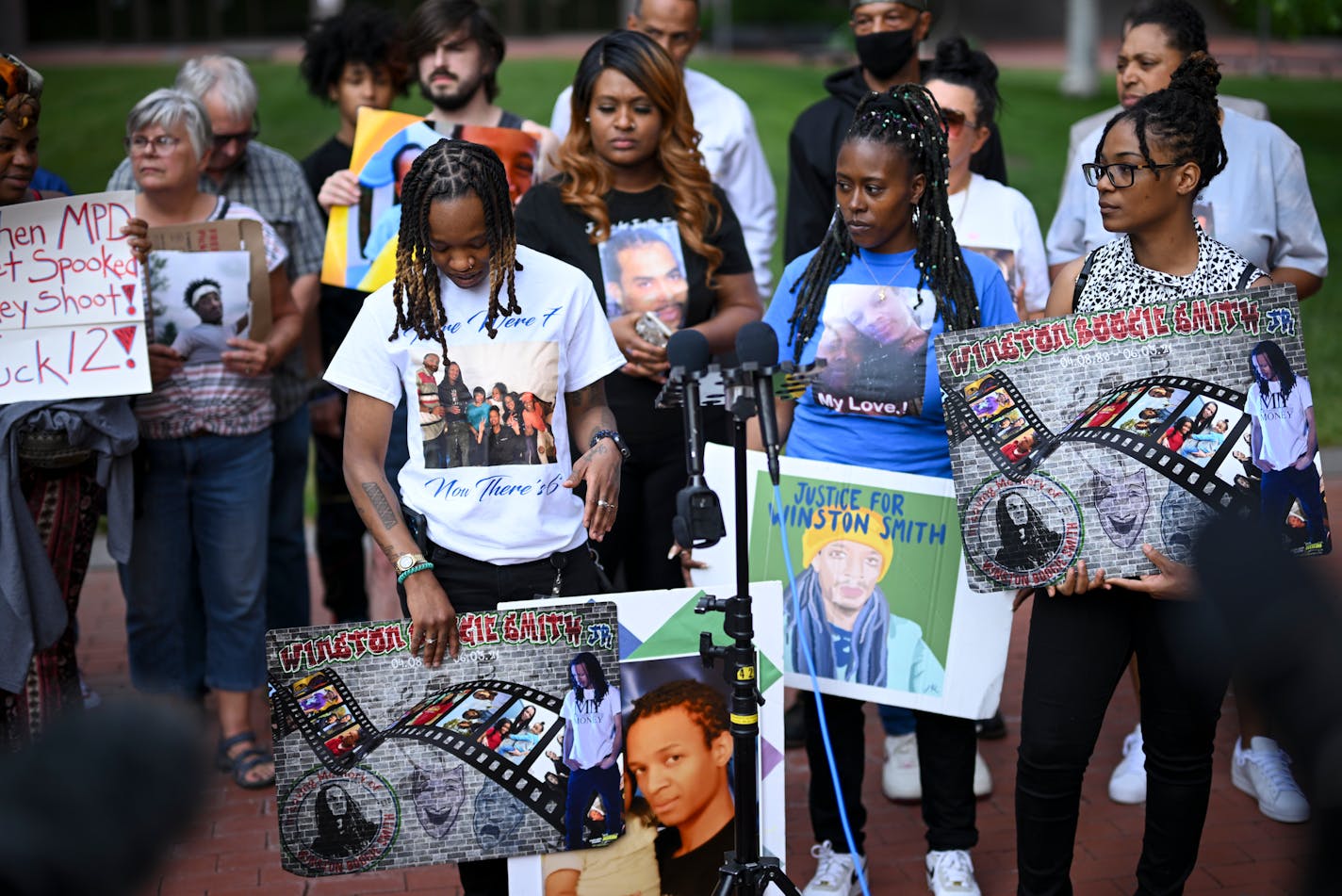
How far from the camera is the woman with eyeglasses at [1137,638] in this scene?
3.42 m

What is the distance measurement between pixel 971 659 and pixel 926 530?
0.36m

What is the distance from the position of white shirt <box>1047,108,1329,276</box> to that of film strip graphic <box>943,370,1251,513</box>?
53.7 inches

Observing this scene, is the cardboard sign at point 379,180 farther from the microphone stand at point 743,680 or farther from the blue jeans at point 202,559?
the microphone stand at point 743,680

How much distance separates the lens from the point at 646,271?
4.27 meters

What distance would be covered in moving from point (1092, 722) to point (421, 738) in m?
1.57

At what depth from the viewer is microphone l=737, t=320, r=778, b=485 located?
10.2ft

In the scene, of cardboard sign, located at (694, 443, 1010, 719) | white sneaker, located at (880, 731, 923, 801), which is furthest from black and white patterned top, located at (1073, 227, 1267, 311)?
white sneaker, located at (880, 731, 923, 801)

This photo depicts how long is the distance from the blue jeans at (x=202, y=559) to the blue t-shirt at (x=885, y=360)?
79.4 inches

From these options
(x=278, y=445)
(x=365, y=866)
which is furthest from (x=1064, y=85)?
(x=365, y=866)

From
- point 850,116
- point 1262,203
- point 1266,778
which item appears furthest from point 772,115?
point 1266,778

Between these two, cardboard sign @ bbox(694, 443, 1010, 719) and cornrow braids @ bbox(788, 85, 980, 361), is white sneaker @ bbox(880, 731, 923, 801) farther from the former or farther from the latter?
cornrow braids @ bbox(788, 85, 980, 361)

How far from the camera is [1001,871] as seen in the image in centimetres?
420

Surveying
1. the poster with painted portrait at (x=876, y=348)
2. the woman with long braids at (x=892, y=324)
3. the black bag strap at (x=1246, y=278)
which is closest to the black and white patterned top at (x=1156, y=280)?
the black bag strap at (x=1246, y=278)

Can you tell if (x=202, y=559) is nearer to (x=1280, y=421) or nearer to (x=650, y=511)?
(x=650, y=511)
